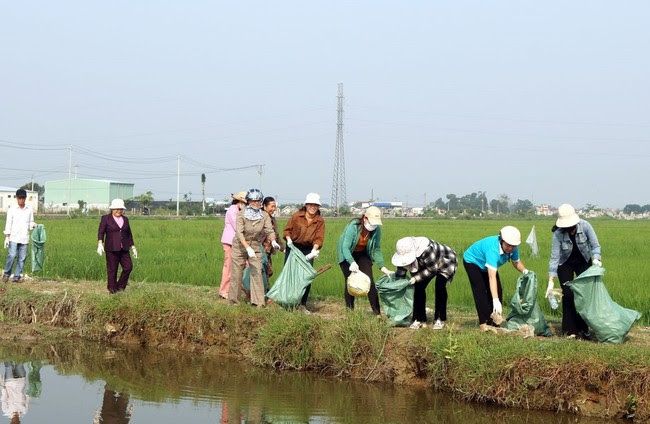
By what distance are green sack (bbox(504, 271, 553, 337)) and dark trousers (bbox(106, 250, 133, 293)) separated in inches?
188

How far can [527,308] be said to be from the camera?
290 inches

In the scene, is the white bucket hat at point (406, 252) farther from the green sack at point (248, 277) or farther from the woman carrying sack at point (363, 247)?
the green sack at point (248, 277)

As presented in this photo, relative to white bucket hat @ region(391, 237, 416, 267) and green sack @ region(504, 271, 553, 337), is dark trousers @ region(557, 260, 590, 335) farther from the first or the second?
white bucket hat @ region(391, 237, 416, 267)

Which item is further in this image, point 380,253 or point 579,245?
point 380,253

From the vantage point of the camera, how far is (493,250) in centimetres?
709

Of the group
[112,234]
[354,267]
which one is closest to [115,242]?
[112,234]

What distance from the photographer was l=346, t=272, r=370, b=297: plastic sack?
25.7ft

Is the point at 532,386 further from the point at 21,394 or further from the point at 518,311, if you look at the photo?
the point at 21,394

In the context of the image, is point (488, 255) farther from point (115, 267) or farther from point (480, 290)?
point (115, 267)

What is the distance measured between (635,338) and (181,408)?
4.34 meters

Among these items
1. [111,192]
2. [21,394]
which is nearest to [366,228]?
[21,394]

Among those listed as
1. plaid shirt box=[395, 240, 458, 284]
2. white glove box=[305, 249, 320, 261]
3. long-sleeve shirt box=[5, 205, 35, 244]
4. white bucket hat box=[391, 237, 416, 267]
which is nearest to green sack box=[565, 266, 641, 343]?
plaid shirt box=[395, 240, 458, 284]

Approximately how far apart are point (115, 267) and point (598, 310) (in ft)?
18.8

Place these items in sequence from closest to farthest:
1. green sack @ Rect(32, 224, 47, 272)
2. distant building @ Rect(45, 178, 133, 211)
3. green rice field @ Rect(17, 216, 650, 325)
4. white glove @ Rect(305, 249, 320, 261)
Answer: white glove @ Rect(305, 249, 320, 261), green rice field @ Rect(17, 216, 650, 325), green sack @ Rect(32, 224, 47, 272), distant building @ Rect(45, 178, 133, 211)
